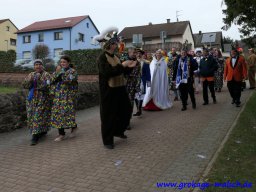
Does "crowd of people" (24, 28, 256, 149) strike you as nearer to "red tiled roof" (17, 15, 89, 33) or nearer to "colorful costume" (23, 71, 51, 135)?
"colorful costume" (23, 71, 51, 135)

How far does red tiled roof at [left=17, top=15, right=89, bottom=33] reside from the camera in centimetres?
5008

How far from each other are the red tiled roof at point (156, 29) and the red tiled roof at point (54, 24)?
7.23m

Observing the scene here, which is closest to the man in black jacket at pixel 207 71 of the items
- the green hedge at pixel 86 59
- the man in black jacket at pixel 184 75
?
the man in black jacket at pixel 184 75

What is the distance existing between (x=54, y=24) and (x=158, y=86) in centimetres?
4448

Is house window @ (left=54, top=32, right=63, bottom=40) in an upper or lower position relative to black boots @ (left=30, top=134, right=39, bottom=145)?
upper

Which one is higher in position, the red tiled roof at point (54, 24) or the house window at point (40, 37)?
the red tiled roof at point (54, 24)

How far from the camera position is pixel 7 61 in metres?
23.6

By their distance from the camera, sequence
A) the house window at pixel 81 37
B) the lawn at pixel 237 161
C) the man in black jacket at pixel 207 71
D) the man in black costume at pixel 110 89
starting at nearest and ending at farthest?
the lawn at pixel 237 161
the man in black costume at pixel 110 89
the man in black jacket at pixel 207 71
the house window at pixel 81 37

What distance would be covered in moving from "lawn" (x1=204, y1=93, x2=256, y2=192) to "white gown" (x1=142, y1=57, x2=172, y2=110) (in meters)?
3.61

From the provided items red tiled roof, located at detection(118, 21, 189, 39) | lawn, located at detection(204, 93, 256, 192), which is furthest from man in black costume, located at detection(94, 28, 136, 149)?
red tiled roof, located at detection(118, 21, 189, 39)

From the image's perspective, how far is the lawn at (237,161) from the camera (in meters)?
4.59

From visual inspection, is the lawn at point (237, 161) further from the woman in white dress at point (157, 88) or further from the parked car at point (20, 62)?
the parked car at point (20, 62)

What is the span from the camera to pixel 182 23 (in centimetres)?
5419

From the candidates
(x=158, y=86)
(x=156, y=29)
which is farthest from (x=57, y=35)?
(x=158, y=86)
